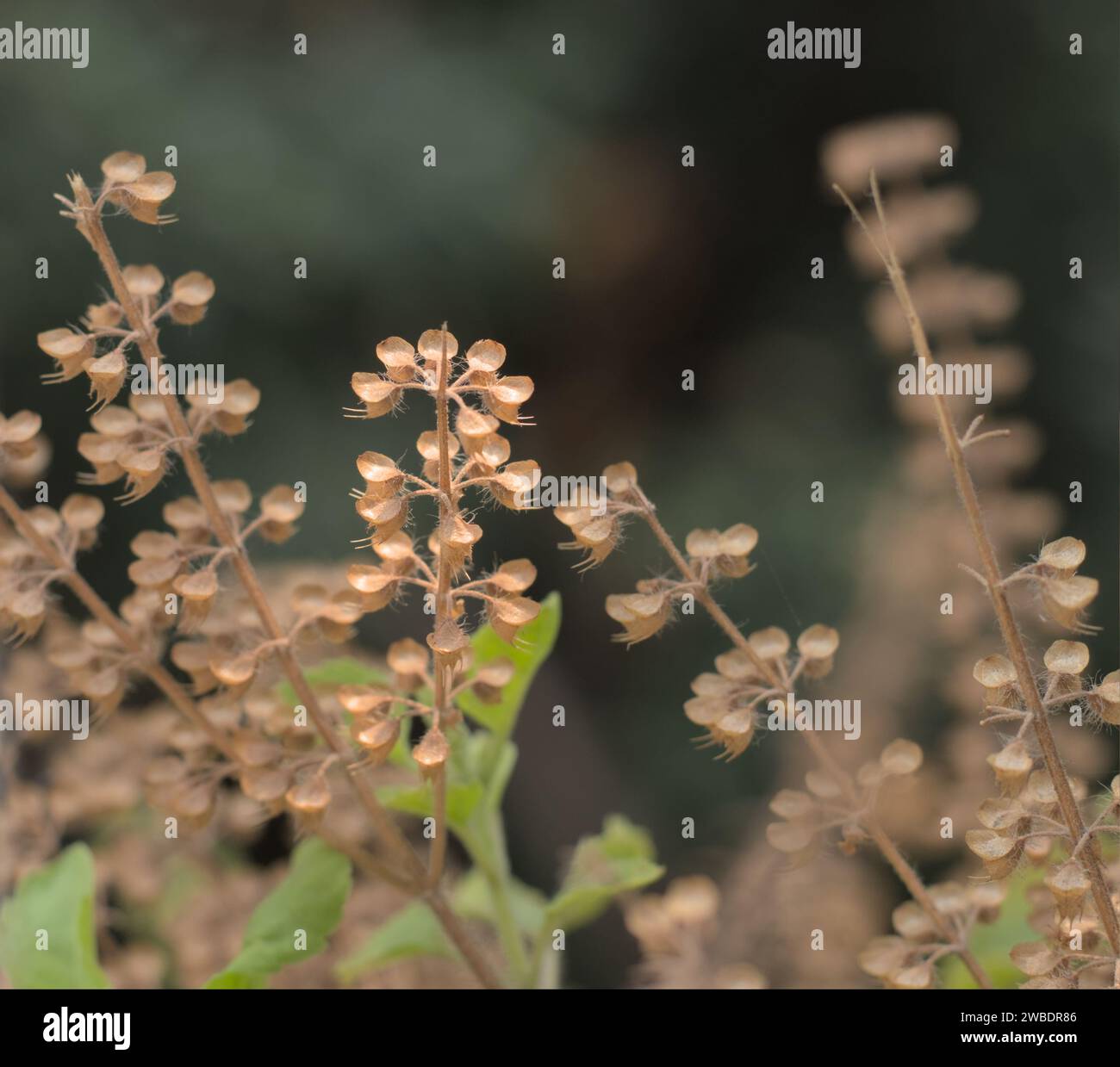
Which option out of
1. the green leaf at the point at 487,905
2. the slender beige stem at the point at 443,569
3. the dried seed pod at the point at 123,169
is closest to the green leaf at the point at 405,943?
the green leaf at the point at 487,905

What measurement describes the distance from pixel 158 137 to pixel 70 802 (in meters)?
0.72

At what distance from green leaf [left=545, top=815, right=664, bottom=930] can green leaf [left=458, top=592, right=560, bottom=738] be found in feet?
0.27

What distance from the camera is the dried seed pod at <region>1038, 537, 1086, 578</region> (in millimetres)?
459

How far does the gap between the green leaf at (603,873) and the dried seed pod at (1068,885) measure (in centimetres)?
17

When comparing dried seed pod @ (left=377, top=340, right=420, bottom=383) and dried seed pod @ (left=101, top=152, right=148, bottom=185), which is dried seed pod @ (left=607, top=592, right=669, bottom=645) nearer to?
dried seed pod @ (left=377, top=340, right=420, bottom=383)

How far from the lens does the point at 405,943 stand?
0.65m

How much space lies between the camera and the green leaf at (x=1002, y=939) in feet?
2.10

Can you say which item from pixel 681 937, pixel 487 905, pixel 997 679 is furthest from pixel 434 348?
pixel 487 905

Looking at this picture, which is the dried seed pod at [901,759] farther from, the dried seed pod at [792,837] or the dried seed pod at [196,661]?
the dried seed pod at [196,661]

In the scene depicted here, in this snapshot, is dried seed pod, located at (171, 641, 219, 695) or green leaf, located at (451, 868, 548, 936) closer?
dried seed pod, located at (171, 641, 219, 695)

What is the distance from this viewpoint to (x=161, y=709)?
0.87 m

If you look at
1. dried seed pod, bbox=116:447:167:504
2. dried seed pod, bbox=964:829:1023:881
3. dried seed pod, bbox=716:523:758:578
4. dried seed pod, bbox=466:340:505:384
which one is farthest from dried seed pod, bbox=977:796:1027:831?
dried seed pod, bbox=116:447:167:504
